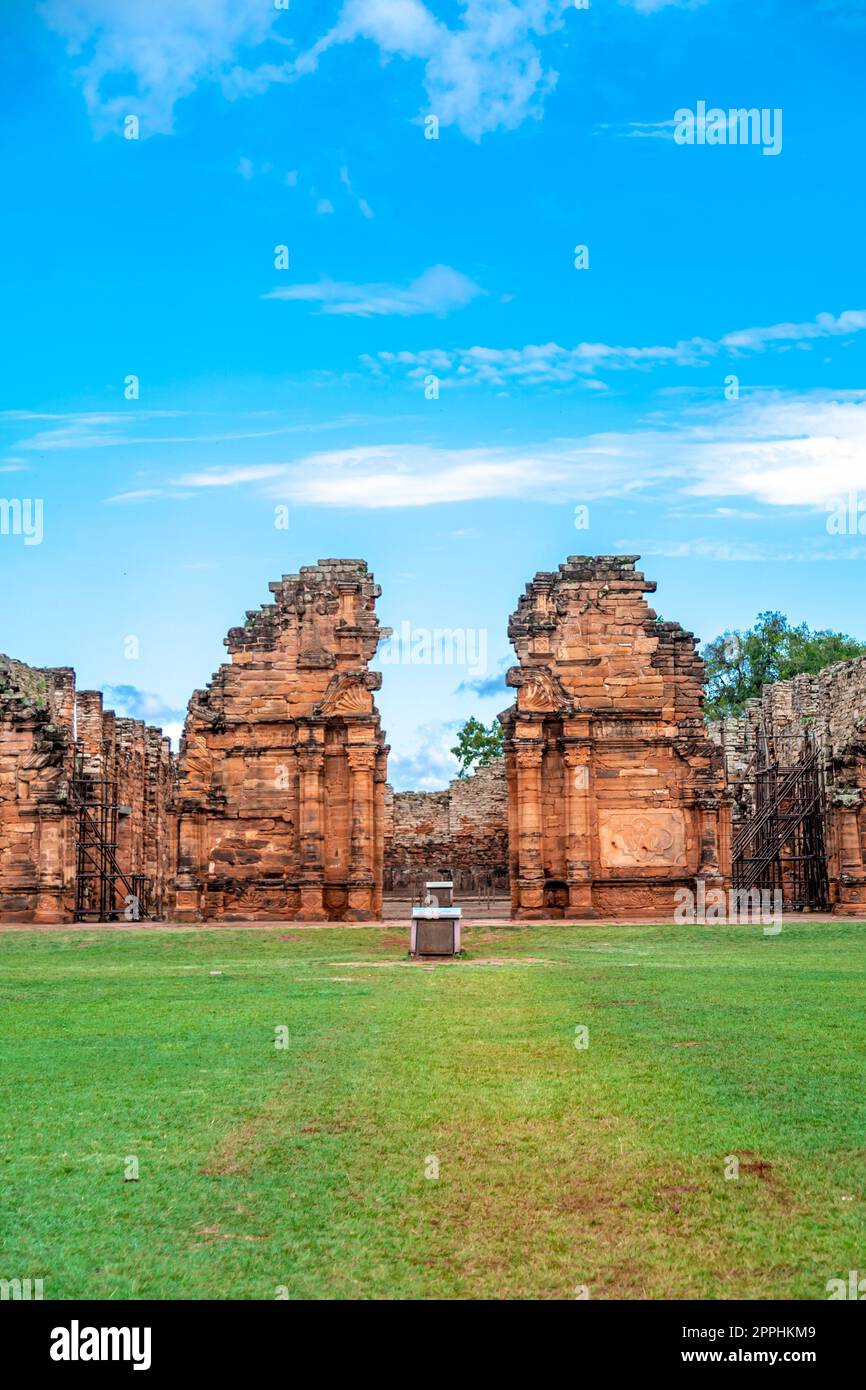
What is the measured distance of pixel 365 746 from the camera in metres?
31.9

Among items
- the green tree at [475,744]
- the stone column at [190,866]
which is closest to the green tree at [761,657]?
the green tree at [475,744]

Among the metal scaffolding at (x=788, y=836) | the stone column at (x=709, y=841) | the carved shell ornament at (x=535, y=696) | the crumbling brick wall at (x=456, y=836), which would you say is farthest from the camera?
the crumbling brick wall at (x=456, y=836)

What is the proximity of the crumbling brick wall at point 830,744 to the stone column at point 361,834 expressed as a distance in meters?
7.96

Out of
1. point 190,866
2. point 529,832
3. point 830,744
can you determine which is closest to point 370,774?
point 529,832

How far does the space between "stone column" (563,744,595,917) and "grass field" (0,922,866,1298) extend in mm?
15124

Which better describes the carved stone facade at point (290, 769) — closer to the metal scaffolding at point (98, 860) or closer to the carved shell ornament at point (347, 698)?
the carved shell ornament at point (347, 698)

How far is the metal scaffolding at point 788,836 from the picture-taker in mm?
38906

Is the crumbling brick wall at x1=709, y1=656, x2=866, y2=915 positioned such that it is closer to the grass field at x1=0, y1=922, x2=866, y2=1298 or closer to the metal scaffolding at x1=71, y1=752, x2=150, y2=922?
the metal scaffolding at x1=71, y1=752, x2=150, y2=922

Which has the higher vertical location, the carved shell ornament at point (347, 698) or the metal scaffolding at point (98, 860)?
the carved shell ornament at point (347, 698)

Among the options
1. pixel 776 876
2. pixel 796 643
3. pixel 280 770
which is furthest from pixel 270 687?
pixel 796 643

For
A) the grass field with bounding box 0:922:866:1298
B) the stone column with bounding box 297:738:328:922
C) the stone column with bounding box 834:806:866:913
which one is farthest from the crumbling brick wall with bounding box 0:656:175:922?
the grass field with bounding box 0:922:866:1298

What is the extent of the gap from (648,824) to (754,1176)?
80.9 ft

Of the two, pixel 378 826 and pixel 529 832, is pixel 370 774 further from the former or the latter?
pixel 529 832

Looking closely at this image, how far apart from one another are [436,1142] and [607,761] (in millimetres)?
24129
